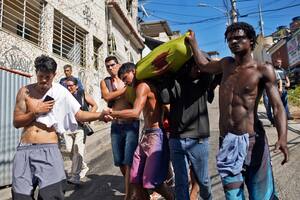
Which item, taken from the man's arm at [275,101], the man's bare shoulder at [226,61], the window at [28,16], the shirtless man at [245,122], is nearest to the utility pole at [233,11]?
the window at [28,16]

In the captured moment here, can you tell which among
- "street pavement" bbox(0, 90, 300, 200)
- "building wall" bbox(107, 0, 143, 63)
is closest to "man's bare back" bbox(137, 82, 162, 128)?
"street pavement" bbox(0, 90, 300, 200)

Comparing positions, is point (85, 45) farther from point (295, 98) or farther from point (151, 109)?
point (295, 98)

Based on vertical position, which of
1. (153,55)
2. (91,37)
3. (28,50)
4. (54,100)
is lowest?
(54,100)

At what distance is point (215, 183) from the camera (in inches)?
208

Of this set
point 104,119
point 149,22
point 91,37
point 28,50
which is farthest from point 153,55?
point 149,22

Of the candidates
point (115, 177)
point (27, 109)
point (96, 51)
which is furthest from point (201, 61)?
point (96, 51)

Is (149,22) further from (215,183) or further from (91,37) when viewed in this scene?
(215,183)

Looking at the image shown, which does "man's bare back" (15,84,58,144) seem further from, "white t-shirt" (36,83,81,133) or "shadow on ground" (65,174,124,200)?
A: "shadow on ground" (65,174,124,200)

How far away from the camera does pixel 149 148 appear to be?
12.4 feet

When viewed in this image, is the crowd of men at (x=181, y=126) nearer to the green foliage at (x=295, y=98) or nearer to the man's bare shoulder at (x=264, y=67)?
the man's bare shoulder at (x=264, y=67)

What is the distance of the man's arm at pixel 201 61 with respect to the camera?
3.26 m

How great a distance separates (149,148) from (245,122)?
4.00 ft

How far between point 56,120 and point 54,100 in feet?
0.65

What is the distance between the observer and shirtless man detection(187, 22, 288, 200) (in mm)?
2863
